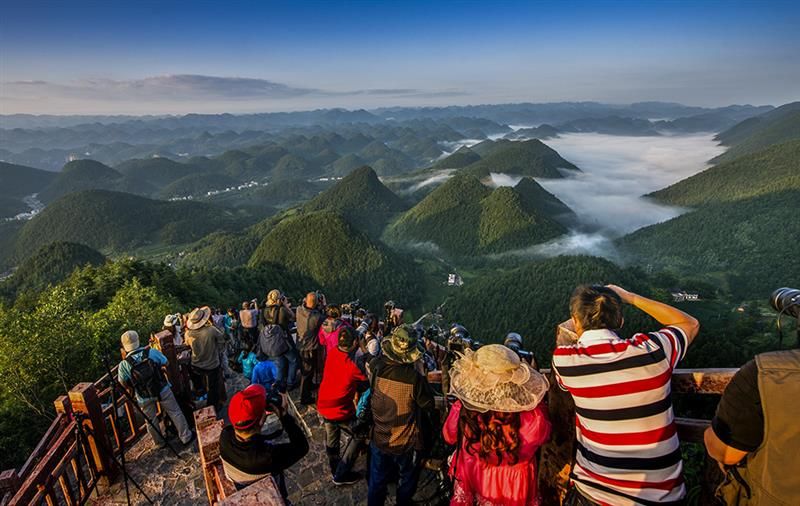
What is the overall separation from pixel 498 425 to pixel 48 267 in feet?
330

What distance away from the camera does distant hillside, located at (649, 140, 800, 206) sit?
107000 millimetres

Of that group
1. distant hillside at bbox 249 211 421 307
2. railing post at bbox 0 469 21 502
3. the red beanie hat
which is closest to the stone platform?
railing post at bbox 0 469 21 502

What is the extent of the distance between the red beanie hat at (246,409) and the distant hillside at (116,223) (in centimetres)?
15085

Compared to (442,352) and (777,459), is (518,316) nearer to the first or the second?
(442,352)

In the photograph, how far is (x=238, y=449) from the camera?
13.5 ft

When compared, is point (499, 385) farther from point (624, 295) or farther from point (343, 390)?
point (343, 390)

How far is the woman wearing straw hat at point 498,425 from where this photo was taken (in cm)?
326

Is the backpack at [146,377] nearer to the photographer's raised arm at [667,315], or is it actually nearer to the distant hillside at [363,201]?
the photographer's raised arm at [667,315]

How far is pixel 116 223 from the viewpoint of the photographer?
141875 mm

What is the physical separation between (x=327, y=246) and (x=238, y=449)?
82.9 meters

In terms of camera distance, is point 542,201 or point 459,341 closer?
point 459,341

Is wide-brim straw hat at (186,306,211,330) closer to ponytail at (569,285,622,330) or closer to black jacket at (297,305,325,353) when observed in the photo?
black jacket at (297,305,325,353)

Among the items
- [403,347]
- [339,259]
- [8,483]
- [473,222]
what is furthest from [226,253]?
[403,347]

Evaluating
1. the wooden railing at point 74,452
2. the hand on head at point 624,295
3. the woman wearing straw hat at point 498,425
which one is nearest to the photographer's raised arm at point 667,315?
the hand on head at point 624,295
